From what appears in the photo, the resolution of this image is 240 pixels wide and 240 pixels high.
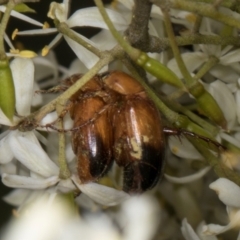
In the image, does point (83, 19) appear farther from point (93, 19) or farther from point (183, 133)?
point (183, 133)

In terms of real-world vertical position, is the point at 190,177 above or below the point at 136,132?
below

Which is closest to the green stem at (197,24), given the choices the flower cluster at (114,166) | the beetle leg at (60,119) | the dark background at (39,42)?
the flower cluster at (114,166)

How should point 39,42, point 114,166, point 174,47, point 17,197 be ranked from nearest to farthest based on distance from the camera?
point 174,47
point 114,166
point 17,197
point 39,42

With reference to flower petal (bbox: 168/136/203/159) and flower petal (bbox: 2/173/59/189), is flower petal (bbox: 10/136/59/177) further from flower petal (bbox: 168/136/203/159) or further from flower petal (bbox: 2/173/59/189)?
flower petal (bbox: 168/136/203/159)

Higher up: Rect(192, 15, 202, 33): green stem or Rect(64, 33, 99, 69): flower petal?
Rect(192, 15, 202, 33): green stem

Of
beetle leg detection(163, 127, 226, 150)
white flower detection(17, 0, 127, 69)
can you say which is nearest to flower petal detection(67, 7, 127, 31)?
white flower detection(17, 0, 127, 69)

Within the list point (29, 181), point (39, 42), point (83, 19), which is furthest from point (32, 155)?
point (39, 42)

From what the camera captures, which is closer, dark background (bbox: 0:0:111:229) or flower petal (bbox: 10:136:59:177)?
flower petal (bbox: 10:136:59:177)

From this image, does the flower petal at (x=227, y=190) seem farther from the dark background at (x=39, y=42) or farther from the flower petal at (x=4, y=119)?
the dark background at (x=39, y=42)

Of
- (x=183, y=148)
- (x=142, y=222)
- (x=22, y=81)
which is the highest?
(x=22, y=81)
